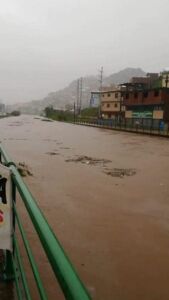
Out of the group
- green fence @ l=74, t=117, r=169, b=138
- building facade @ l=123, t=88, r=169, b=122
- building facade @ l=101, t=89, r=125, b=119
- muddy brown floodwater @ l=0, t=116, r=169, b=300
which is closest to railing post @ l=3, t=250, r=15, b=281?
muddy brown floodwater @ l=0, t=116, r=169, b=300

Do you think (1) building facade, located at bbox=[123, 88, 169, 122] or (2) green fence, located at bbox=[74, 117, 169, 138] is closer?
(2) green fence, located at bbox=[74, 117, 169, 138]

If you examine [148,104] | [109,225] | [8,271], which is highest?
[148,104]

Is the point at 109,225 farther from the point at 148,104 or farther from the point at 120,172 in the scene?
the point at 148,104

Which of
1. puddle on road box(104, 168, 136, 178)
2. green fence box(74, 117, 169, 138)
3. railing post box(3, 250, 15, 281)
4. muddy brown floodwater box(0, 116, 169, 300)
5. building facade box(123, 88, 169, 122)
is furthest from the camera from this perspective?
building facade box(123, 88, 169, 122)

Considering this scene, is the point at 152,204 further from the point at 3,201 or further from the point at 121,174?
the point at 3,201

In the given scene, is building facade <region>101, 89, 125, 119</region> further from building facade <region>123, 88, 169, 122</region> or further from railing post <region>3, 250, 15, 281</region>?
railing post <region>3, 250, 15, 281</region>

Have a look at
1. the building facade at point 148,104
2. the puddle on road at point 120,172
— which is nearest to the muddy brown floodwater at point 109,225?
the puddle on road at point 120,172

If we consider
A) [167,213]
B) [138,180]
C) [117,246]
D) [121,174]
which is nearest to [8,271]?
[117,246]

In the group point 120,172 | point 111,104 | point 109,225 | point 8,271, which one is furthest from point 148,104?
point 8,271

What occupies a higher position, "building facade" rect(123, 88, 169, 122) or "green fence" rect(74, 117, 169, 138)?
"building facade" rect(123, 88, 169, 122)

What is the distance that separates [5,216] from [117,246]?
407 cm

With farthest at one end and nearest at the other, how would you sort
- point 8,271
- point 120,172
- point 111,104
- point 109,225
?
point 111,104 < point 120,172 < point 109,225 < point 8,271

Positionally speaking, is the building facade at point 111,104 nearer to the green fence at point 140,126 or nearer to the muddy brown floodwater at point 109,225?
the green fence at point 140,126

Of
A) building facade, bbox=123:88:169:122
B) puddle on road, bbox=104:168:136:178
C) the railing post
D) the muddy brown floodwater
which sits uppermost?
building facade, bbox=123:88:169:122
